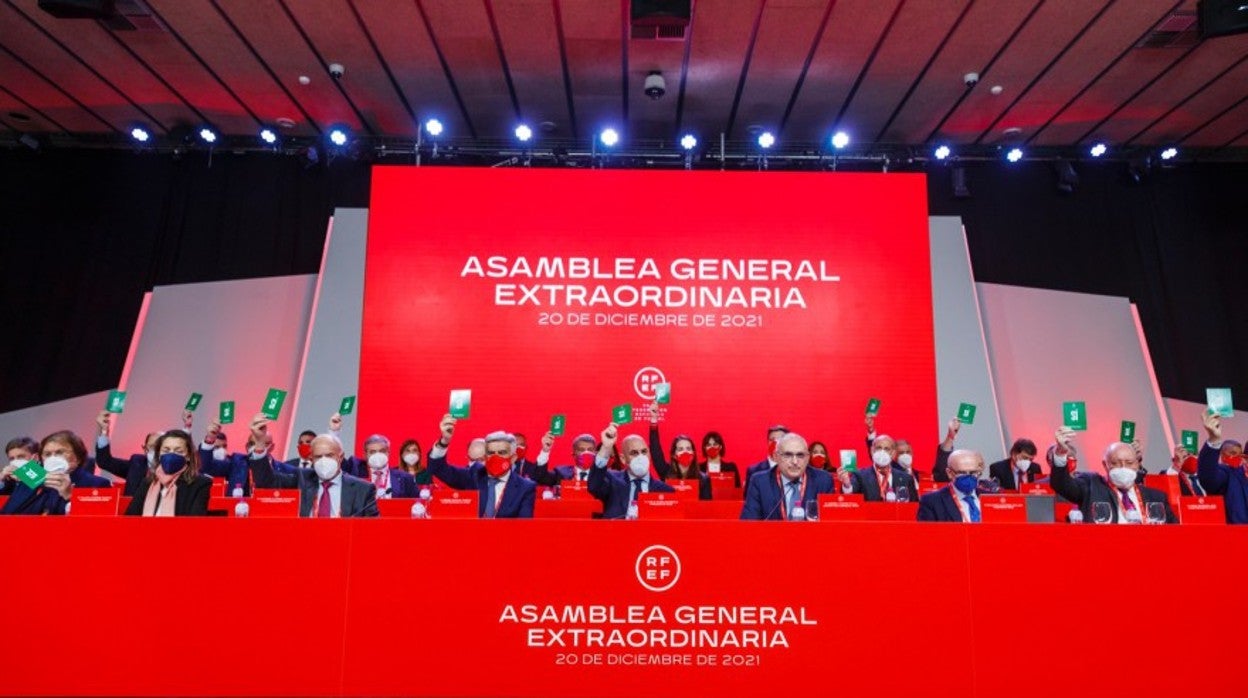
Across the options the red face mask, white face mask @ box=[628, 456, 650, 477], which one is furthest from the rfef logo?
the red face mask

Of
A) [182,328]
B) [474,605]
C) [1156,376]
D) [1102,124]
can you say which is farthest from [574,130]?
[474,605]

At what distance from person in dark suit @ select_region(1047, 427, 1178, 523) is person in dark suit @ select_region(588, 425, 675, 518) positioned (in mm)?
2262

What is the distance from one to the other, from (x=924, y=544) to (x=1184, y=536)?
90 cm

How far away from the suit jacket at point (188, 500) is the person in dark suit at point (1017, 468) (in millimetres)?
5675

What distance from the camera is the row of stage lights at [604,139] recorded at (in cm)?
917

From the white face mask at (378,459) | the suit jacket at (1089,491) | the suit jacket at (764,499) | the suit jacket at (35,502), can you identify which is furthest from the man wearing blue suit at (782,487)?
the suit jacket at (35,502)

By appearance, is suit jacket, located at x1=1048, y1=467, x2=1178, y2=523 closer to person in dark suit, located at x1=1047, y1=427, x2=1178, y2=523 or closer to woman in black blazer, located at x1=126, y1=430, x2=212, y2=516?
person in dark suit, located at x1=1047, y1=427, x2=1178, y2=523

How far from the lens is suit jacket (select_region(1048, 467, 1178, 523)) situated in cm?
489

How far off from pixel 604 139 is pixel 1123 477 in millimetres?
6114

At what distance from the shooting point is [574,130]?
31.4 ft

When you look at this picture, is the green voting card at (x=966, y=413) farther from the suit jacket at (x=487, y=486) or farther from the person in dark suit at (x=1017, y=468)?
the suit jacket at (x=487, y=486)

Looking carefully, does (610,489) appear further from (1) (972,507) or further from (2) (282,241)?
(2) (282,241)

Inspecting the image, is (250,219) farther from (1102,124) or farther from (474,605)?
(1102,124)

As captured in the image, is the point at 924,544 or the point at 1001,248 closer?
the point at 924,544
